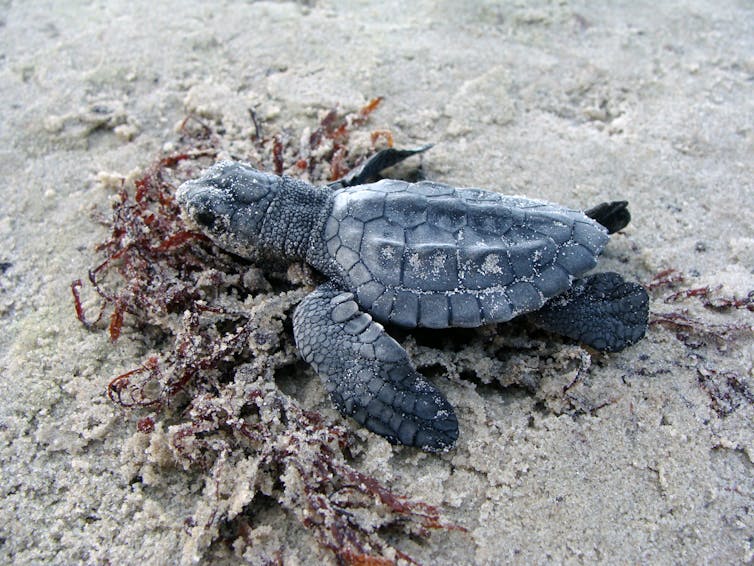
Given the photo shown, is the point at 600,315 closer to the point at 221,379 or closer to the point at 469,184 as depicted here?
the point at 469,184

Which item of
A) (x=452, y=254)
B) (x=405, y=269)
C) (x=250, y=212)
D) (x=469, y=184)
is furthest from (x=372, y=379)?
(x=469, y=184)

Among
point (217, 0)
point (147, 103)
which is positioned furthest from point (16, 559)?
point (217, 0)

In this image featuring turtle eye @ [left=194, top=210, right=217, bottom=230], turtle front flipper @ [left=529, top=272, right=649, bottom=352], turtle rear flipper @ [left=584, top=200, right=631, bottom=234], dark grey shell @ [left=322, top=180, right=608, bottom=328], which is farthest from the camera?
turtle rear flipper @ [left=584, top=200, right=631, bottom=234]

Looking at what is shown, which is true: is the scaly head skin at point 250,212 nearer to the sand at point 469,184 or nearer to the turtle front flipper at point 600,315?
the sand at point 469,184

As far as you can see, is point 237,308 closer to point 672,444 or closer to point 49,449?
point 49,449

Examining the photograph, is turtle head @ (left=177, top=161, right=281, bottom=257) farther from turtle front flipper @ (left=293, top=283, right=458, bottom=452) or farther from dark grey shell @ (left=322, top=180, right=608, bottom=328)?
turtle front flipper @ (left=293, top=283, right=458, bottom=452)

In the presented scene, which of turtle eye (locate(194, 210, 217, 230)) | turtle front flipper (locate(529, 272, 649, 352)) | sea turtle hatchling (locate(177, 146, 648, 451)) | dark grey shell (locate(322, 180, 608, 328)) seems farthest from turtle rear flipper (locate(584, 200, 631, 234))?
turtle eye (locate(194, 210, 217, 230))
